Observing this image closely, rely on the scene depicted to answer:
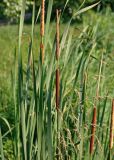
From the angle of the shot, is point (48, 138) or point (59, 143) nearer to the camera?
point (48, 138)

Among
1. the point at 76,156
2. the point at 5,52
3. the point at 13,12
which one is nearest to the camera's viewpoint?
the point at 76,156

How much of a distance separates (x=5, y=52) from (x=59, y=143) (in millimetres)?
7866

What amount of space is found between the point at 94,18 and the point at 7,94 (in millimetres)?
4859

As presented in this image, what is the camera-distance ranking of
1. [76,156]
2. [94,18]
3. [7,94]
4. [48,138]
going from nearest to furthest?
1. [48,138]
2. [76,156]
3. [7,94]
4. [94,18]

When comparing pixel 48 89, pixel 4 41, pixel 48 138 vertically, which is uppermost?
pixel 48 89

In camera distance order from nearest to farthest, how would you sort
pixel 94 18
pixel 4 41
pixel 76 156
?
pixel 76 156 < pixel 94 18 < pixel 4 41

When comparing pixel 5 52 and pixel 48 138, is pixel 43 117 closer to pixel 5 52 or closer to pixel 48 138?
pixel 48 138

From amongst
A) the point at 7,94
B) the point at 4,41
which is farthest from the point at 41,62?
the point at 4,41

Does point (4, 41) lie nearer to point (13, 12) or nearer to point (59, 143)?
point (13, 12)

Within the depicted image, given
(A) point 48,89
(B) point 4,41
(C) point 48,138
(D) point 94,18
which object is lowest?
(B) point 4,41

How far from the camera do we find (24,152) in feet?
6.54

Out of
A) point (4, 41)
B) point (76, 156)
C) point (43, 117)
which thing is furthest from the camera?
point (4, 41)

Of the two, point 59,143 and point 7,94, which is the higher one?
point 59,143

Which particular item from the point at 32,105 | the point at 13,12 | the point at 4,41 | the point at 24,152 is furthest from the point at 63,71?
the point at 4,41
